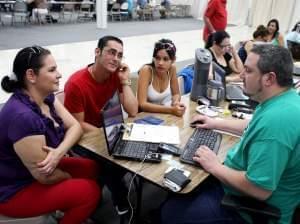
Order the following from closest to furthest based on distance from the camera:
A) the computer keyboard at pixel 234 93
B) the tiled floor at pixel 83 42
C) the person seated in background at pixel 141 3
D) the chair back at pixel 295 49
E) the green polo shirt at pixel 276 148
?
1. the green polo shirt at pixel 276 148
2. the computer keyboard at pixel 234 93
3. the chair back at pixel 295 49
4. the tiled floor at pixel 83 42
5. the person seated in background at pixel 141 3

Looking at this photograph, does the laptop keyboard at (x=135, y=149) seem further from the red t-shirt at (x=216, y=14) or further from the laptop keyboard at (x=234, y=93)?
the red t-shirt at (x=216, y=14)

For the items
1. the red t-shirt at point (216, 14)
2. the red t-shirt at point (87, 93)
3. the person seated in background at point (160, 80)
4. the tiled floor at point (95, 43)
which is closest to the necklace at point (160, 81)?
the person seated in background at point (160, 80)

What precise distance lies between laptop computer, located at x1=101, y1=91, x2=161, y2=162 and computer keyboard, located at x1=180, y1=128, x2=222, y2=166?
15 centimetres

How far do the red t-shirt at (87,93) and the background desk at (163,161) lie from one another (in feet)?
0.91

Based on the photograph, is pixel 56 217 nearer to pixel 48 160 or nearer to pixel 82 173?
pixel 82 173

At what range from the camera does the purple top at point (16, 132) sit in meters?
1.43

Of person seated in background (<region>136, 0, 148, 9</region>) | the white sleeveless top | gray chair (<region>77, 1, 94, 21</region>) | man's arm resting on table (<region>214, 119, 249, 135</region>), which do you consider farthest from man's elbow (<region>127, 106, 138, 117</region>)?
person seated in background (<region>136, 0, 148, 9</region>)

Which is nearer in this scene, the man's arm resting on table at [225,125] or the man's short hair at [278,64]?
the man's short hair at [278,64]

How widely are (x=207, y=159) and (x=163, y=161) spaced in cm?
21

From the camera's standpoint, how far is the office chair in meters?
1.29

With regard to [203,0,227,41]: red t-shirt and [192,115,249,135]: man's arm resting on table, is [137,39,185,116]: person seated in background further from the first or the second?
[203,0,227,41]: red t-shirt

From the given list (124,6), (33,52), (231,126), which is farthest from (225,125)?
(124,6)

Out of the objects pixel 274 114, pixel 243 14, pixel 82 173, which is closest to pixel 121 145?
pixel 82 173

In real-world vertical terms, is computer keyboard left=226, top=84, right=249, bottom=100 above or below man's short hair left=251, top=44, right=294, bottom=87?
below
